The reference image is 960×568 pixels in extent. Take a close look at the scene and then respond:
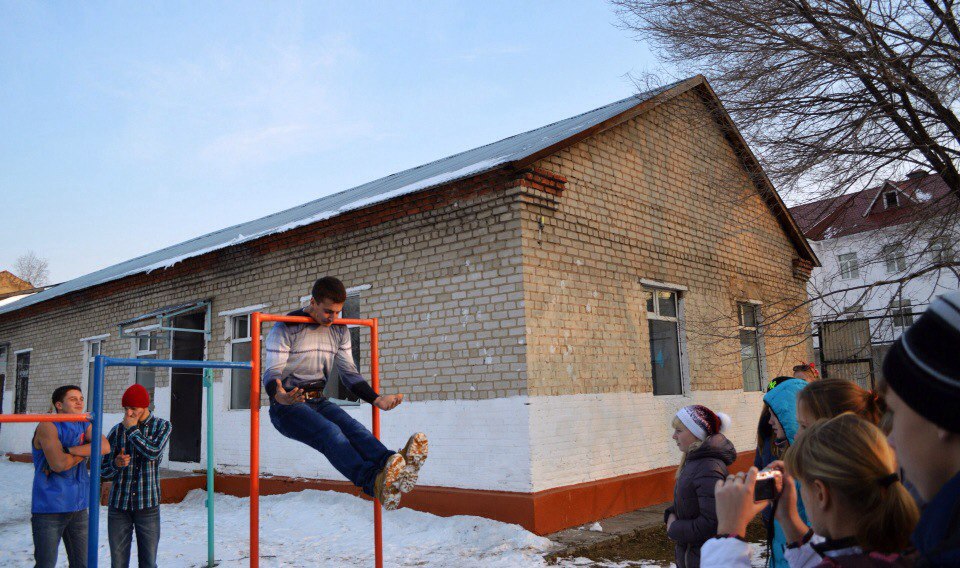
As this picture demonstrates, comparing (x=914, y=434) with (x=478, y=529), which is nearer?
(x=914, y=434)

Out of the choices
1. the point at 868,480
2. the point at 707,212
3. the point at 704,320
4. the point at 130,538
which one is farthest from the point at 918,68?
the point at 130,538

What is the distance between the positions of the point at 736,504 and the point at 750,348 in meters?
10.1

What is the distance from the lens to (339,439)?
4281 millimetres

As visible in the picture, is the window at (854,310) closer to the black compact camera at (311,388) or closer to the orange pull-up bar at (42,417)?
the black compact camera at (311,388)

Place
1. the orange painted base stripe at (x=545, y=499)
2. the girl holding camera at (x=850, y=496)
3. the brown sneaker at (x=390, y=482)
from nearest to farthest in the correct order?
the girl holding camera at (x=850, y=496) < the brown sneaker at (x=390, y=482) < the orange painted base stripe at (x=545, y=499)

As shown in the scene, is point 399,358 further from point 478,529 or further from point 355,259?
point 478,529

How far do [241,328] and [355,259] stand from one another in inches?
121

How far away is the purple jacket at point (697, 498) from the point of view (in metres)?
3.25

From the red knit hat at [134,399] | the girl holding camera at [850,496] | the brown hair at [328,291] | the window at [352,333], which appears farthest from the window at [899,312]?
the red knit hat at [134,399]

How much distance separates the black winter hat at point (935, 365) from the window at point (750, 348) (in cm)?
1016

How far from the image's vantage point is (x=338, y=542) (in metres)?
7.08

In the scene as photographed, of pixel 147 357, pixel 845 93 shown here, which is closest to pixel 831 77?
pixel 845 93

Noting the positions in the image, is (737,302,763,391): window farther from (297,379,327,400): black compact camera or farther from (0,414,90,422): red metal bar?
(0,414,90,422): red metal bar

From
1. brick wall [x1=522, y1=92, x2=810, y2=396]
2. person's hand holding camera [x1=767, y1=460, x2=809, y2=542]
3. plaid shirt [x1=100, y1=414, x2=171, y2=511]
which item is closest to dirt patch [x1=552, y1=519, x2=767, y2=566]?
brick wall [x1=522, y1=92, x2=810, y2=396]
